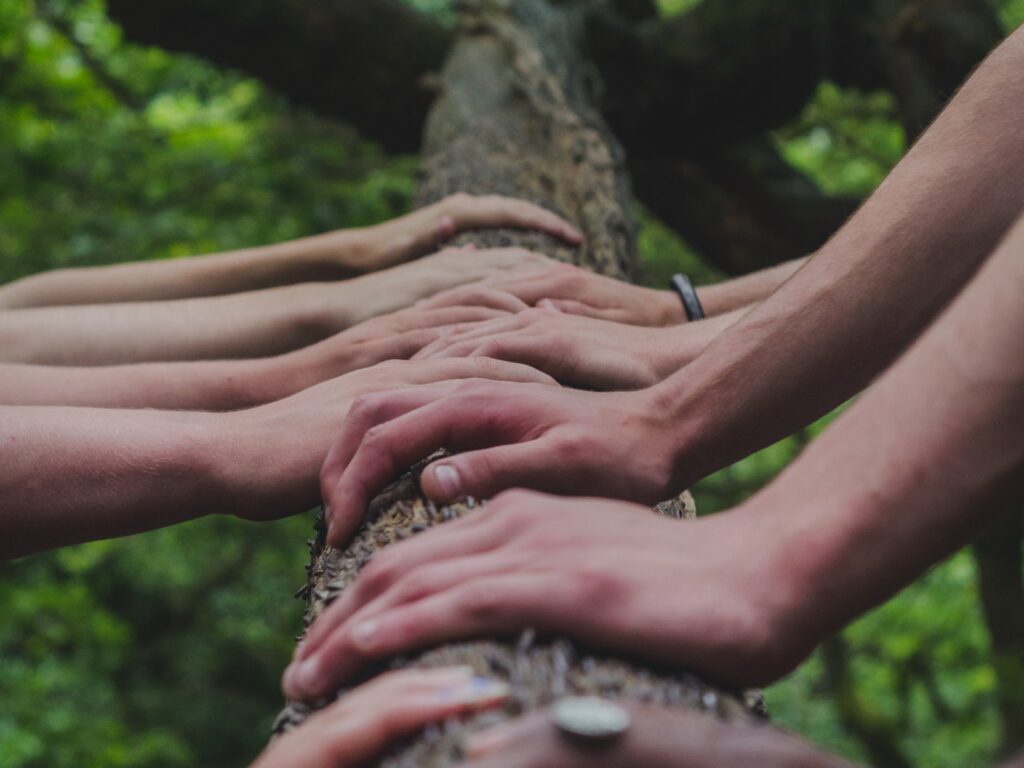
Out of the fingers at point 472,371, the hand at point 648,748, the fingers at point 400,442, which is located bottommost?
the hand at point 648,748

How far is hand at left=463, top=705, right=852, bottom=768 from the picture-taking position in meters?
0.87

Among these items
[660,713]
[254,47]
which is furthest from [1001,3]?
[660,713]

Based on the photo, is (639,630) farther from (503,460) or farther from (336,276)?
(336,276)

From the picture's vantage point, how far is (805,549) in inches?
41.3

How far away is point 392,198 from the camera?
5.66 meters

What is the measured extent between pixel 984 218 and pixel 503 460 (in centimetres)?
82

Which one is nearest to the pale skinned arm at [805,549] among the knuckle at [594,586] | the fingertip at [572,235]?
the knuckle at [594,586]

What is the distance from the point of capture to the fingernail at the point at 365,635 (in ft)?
3.59

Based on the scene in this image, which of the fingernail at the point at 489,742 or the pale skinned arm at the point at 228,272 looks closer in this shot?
the fingernail at the point at 489,742

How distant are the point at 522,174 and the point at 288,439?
178cm

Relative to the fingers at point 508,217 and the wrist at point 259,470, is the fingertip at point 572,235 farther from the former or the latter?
the wrist at point 259,470

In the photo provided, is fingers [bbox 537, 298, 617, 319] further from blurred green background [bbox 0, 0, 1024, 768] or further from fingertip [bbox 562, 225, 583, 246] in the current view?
blurred green background [bbox 0, 0, 1024, 768]

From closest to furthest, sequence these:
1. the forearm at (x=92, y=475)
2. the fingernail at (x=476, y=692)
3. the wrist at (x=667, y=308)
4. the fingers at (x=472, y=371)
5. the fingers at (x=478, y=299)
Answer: the fingernail at (x=476, y=692)
the forearm at (x=92, y=475)
the fingers at (x=472, y=371)
the fingers at (x=478, y=299)
the wrist at (x=667, y=308)

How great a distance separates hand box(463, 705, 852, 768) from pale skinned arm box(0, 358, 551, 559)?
956 mm
